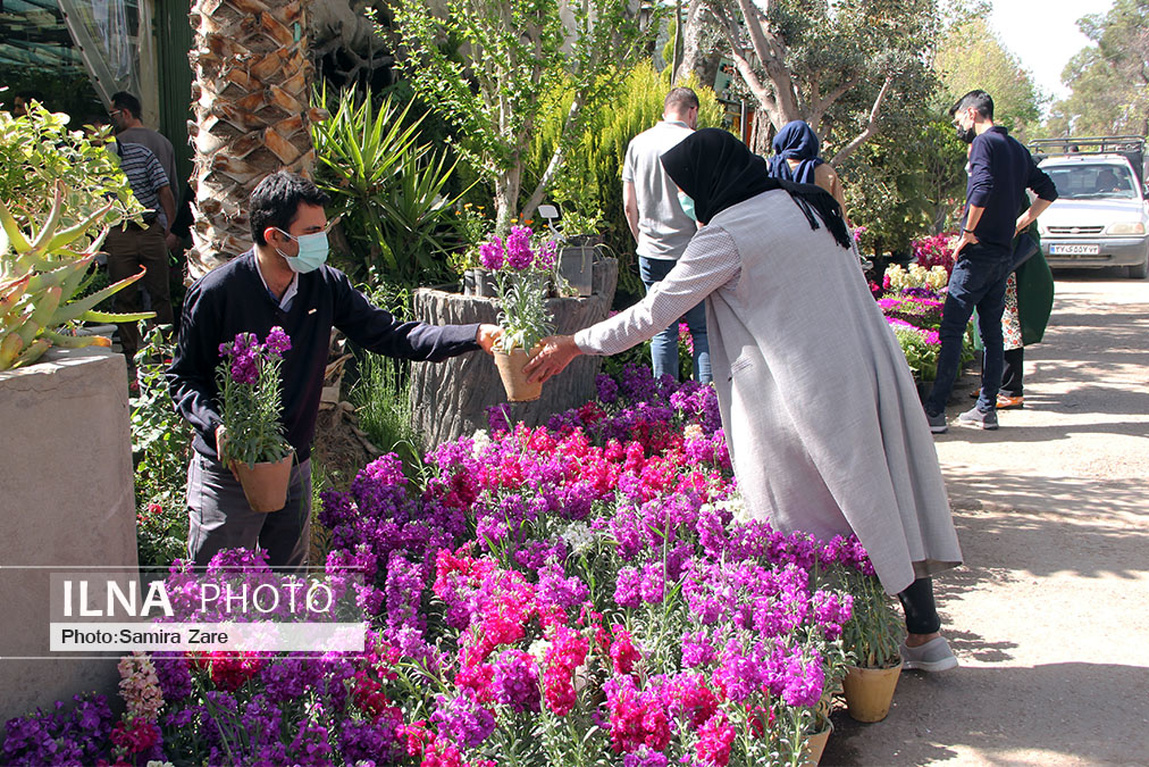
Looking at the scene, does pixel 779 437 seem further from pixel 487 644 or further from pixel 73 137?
pixel 73 137

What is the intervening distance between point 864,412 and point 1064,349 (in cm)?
793

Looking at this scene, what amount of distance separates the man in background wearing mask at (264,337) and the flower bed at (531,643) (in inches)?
11.7

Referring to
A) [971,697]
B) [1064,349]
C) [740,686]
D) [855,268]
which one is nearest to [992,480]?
[971,697]

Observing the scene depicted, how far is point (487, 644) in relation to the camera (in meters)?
2.49

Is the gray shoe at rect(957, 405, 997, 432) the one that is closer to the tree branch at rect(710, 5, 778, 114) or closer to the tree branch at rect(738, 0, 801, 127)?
the tree branch at rect(738, 0, 801, 127)

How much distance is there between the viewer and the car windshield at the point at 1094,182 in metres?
16.8

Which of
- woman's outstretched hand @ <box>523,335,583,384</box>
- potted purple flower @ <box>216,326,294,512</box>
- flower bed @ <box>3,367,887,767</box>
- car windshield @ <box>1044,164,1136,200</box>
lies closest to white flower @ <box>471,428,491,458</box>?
flower bed @ <box>3,367,887,767</box>

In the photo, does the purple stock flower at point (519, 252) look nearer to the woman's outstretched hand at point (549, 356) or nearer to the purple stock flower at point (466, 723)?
the woman's outstretched hand at point (549, 356)

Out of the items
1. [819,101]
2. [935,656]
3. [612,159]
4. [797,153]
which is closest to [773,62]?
[612,159]

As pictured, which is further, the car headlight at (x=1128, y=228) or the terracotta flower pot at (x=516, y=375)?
the car headlight at (x=1128, y=228)

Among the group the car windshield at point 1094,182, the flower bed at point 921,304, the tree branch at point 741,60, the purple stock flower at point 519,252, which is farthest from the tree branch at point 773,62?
the car windshield at point 1094,182

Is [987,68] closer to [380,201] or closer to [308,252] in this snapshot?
[380,201]

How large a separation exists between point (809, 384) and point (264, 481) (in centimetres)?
173

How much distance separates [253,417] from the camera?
2650 millimetres
